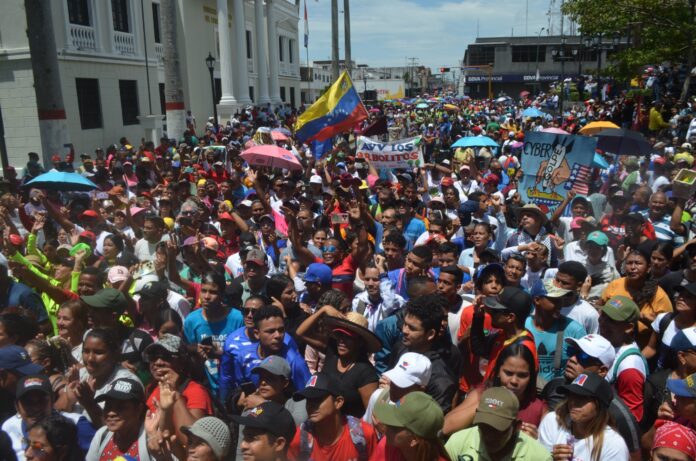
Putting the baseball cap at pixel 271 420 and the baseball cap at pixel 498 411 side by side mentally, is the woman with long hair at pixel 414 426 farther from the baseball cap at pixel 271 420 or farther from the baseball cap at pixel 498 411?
the baseball cap at pixel 271 420

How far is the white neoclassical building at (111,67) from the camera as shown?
20625 millimetres

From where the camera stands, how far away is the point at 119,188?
347 inches

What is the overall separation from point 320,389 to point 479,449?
2.87ft

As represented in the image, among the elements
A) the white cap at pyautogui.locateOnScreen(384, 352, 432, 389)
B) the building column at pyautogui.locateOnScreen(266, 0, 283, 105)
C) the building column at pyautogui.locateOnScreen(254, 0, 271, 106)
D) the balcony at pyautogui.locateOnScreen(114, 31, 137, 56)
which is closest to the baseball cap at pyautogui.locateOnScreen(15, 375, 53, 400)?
the white cap at pyautogui.locateOnScreen(384, 352, 432, 389)

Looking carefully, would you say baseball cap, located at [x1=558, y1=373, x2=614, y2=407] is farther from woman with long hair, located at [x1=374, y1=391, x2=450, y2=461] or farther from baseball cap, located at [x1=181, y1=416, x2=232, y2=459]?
baseball cap, located at [x1=181, y1=416, x2=232, y2=459]

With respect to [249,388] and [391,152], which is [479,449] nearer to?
[249,388]

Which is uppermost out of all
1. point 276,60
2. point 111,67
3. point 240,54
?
point 276,60

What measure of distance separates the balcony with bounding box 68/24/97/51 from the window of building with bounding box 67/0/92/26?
0.34m

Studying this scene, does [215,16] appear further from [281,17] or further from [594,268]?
[594,268]

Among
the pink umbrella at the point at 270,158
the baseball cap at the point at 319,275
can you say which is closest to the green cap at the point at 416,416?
the baseball cap at the point at 319,275

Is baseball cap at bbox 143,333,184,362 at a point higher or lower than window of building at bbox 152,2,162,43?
lower

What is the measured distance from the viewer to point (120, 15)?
84.2 feet

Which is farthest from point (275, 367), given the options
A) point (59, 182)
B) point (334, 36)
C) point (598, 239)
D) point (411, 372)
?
point (334, 36)

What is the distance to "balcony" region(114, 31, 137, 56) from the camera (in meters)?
24.9
